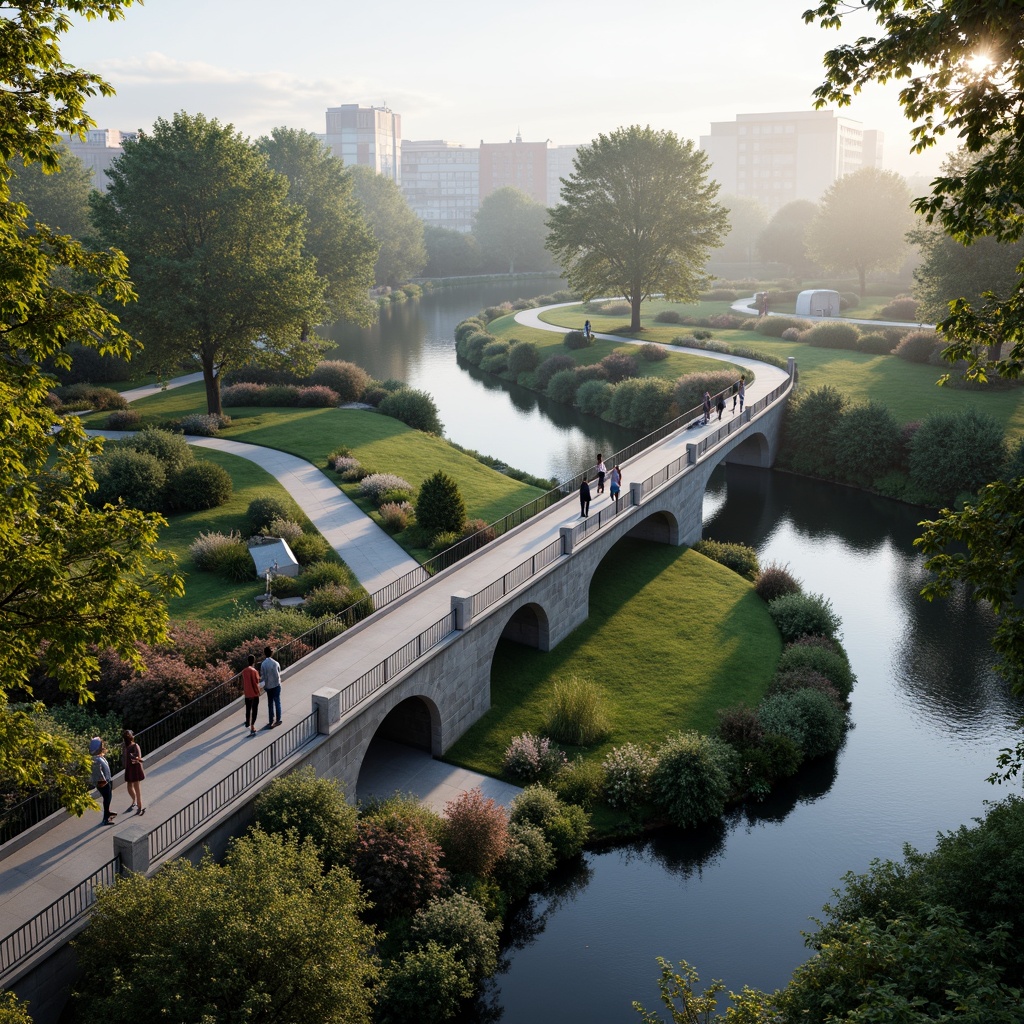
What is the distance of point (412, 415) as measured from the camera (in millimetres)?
53375

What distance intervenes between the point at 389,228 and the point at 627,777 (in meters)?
121

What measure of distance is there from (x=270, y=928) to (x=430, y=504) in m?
21.8

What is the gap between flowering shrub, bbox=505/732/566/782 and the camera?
79.3 ft

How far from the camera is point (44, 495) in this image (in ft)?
47.8

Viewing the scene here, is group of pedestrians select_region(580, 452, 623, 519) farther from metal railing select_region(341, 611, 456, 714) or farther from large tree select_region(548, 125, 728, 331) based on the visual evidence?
large tree select_region(548, 125, 728, 331)

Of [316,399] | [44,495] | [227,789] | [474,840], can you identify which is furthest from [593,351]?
[44,495]

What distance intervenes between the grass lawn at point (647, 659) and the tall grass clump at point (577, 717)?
335 mm

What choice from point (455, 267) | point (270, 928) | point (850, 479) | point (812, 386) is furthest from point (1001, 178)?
point (455, 267)

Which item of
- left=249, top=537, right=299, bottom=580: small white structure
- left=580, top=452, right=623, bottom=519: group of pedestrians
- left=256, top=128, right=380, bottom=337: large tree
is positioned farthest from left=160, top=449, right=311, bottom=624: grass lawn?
left=256, top=128, right=380, bottom=337: large tree

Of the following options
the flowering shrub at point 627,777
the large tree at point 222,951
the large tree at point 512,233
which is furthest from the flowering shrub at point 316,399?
the large tree at point 512,233

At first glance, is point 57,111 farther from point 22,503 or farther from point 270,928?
point 270,928

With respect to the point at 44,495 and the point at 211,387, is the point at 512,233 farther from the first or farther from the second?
the point at 44,495

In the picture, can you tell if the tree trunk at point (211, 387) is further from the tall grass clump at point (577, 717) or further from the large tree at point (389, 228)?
the large tree at point (389, 228)

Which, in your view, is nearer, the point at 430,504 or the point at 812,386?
the point at 430,504
